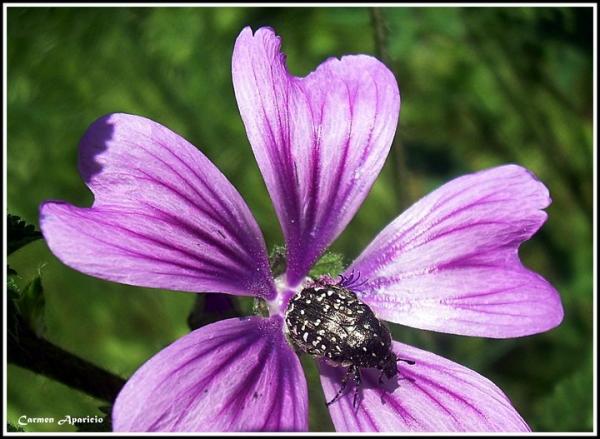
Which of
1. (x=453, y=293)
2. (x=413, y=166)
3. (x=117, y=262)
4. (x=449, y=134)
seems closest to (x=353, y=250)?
(x=413, y=166)

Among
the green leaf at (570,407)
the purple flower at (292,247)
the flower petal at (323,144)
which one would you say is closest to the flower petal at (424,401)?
the purple flower at (292,247)

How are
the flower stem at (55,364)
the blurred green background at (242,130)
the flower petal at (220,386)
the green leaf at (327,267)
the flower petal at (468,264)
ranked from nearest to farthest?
the flower petal at (220,386) < the flower stem at (55,364) < the flower petal at (468,264) < the green leaf at (327,267) < the blurred green background at (242,130)

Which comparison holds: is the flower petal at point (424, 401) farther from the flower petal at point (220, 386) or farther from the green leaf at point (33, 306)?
the green leaf at point (33, 306)

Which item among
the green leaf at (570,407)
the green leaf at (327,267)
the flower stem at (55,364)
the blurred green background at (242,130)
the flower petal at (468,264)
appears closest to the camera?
the flower stem at (55,364)

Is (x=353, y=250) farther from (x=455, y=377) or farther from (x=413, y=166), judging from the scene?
(x=455, y=377)

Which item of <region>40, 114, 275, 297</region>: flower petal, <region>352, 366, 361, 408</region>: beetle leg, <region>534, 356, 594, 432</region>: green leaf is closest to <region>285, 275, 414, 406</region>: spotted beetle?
<region>352, 366, 361, 408</region>: beetle leg

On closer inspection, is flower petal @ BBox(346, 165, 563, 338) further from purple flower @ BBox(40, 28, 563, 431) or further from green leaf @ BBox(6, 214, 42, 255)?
green leaf @ BBox(6, 214, 42, 255)
